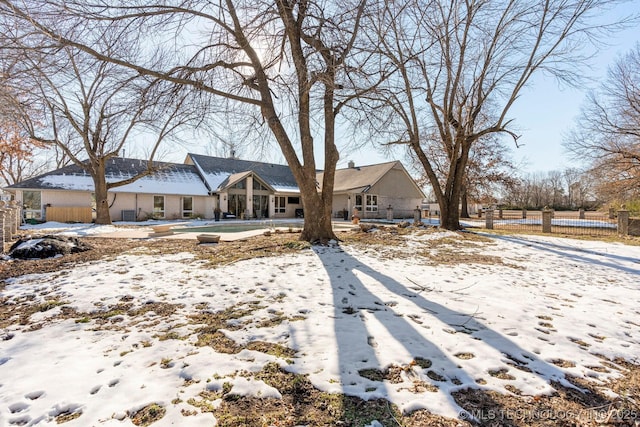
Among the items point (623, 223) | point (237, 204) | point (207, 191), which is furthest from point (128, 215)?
point (623, 223)

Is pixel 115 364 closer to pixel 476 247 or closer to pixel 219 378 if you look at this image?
pixel 219 378

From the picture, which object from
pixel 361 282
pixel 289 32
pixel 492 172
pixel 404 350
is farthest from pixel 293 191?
pixel 404 350

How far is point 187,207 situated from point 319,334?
924 inches

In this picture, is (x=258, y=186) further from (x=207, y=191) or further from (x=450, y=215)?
(x=450, y=215)

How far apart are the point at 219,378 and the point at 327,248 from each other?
5917 mm

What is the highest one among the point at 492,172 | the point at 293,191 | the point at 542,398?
the point at 492,172

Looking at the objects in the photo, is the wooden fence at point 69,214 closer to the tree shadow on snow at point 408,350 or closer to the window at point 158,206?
the window at point 158,206

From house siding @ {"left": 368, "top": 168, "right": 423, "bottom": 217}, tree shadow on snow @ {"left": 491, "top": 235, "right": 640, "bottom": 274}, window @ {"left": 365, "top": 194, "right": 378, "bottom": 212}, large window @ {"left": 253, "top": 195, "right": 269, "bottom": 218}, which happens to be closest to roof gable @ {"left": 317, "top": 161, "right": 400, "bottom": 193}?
house siding @ {"left": 368, "top": 168, "right": 423, "bottom": 217}

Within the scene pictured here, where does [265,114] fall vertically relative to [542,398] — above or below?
above

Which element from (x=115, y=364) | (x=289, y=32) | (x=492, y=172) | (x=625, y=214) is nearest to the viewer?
(x=115, y=364)

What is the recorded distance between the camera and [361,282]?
500cm

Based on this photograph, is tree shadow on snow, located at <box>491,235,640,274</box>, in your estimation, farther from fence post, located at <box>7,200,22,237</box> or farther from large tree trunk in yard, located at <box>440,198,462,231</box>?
fence post, located at <box>7,200,22,237</box>

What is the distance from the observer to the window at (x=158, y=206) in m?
22.6

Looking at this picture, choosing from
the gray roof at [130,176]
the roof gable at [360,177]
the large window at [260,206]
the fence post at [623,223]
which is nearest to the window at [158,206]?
the gray roof at [130,176]
